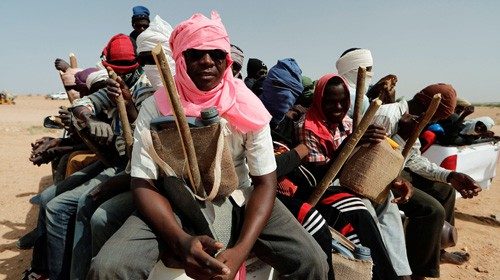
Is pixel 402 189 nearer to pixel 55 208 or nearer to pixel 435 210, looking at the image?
pixel 435 210

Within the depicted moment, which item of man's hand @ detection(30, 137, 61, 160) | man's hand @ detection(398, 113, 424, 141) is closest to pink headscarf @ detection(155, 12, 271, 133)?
man's hand @ detection(398, 113, 424, 141)

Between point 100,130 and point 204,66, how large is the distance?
52.5 inches

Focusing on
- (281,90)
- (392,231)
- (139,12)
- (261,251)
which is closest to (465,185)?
(392,231)

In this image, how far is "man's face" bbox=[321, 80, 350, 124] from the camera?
3168 mm

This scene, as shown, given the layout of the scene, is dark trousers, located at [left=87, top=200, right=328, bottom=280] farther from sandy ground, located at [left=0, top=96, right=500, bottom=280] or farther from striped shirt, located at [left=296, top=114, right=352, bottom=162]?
sandy ground, located at [left=0, top=96, right=500, bottom=280]

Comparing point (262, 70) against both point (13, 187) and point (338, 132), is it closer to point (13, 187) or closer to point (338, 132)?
point (338, 132)

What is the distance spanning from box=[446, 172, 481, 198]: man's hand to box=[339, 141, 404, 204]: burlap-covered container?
1.02 metres

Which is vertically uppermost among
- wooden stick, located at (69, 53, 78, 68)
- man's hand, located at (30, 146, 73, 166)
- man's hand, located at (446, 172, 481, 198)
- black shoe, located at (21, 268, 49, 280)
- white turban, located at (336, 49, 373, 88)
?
wooden stick, located at (69, 53, 78, 68)

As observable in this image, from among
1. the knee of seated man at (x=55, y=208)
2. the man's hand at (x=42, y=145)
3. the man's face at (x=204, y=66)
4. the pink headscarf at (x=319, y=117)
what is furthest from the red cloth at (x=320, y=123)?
the man's hand at (x=42, y=145)

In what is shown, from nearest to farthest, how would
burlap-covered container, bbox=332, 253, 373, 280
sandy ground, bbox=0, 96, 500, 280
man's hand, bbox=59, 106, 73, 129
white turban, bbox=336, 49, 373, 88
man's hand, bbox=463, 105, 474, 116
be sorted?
burlap-covered container, bbox=332, 253, 373, 280, man's hand, bbox=59, 106, 73, 129, sandy ground, bbox=0, 96, 500, 280, white turban, bbox=336, 49, 373, 88, man's hand, bbox=463, 105, 474, 116

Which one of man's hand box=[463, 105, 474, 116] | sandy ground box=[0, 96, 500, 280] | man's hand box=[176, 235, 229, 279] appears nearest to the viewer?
man's hand box=[176, 235, 229, 279]

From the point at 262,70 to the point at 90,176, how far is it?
3508mm

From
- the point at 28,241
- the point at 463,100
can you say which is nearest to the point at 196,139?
the point at 28,241

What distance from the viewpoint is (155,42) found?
3.46 metres
